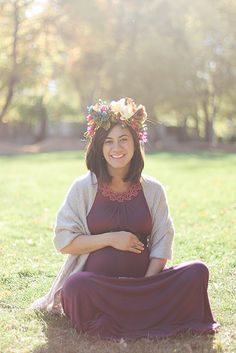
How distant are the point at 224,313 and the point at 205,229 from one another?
3838 mm

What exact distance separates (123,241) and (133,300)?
45 centimetres

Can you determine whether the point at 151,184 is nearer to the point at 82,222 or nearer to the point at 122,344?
the point at 82,222

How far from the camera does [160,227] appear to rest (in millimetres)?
4453

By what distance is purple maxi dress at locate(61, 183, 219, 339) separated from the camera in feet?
13.2

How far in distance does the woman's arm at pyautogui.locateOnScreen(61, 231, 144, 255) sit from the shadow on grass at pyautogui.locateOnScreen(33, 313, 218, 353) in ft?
2.05

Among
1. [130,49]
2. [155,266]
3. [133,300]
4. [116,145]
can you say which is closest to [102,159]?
[116,145]

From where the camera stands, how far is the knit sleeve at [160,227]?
4.41 metres

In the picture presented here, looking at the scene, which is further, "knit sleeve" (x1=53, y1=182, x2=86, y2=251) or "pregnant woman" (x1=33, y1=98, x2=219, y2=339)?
"knit sleeve" (x1=53, y1=182, x2=86, y2=251)

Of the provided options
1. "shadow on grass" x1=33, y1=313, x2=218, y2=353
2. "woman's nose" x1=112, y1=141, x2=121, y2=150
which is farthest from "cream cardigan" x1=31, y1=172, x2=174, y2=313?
"shadow on grass" x1=33, y1=313, x2=218, y2=353

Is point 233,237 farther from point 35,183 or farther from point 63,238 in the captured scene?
point 35,183

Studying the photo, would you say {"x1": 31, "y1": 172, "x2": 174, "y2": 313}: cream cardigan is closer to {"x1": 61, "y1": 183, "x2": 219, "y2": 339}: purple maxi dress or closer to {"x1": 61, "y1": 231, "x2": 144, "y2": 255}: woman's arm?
{"x1": 61, "y1": 231, "x2": 144, "y2": 255}: woman's arm

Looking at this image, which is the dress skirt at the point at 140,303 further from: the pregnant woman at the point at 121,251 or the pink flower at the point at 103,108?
the pink flower at the point at 103,108

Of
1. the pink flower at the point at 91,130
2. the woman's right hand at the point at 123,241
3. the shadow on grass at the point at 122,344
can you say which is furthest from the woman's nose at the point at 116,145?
the shadow on grass at the point at 122,344

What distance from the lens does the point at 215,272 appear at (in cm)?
591
